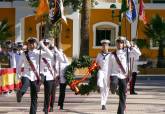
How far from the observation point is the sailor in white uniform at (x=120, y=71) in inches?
559

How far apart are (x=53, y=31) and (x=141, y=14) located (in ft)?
68.4

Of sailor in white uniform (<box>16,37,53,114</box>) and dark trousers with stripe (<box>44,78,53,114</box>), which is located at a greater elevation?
sailor in white uniform (<box>16,37,53,114</box>)

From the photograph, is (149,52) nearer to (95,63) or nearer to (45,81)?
(95,63)

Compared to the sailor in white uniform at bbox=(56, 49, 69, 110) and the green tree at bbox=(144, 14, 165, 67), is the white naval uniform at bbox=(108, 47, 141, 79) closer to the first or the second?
the sailor in white uniform at bbox=(56, 49, 69, 110)

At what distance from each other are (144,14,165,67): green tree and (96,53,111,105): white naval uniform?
2369 centimetres

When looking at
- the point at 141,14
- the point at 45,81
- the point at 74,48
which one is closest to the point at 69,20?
the point at 74,48

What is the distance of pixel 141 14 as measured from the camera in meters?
19.8

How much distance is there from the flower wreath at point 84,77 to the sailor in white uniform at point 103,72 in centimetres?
45

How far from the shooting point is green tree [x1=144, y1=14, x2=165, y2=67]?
4066cm

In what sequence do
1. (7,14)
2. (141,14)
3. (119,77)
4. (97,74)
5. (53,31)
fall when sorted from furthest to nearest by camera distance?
(7,14) → (53,31) → (141,14) → (97,74) → (119,77)

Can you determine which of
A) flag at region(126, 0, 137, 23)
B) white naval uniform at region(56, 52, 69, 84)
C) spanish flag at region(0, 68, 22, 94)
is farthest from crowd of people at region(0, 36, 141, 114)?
spanish flag at region(0, 68, 22, 94)

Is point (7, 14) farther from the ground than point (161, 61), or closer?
farther from the ground

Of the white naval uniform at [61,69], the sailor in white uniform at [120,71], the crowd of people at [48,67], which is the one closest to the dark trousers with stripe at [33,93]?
the crowd of people at [48,67]

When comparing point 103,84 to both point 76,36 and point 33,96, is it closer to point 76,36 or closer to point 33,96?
point 33,96
